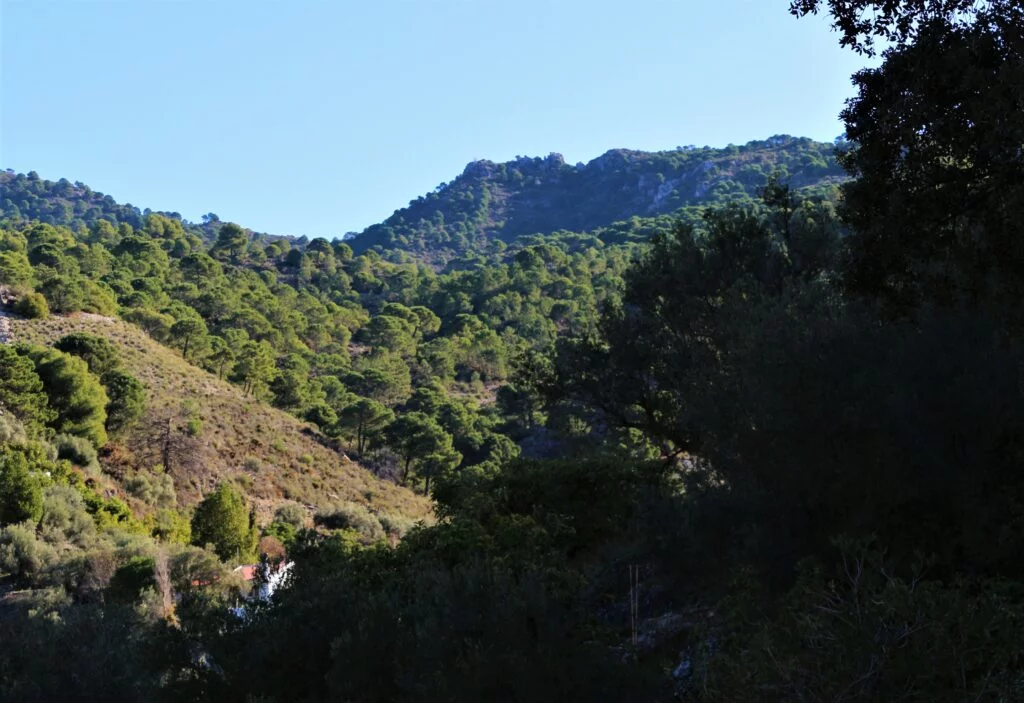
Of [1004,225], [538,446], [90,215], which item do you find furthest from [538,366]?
[90,215]

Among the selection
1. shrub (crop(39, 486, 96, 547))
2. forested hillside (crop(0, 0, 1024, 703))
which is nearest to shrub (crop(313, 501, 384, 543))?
shrub (crop(39, 486, 96, 547))

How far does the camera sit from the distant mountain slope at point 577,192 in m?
128

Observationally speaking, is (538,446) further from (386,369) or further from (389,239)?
(389,239)

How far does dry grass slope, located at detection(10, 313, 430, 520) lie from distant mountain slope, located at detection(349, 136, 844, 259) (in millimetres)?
82003

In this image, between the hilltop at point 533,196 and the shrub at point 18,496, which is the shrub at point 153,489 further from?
the hilltop at point 533,196

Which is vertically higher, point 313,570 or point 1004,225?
point 1004,225

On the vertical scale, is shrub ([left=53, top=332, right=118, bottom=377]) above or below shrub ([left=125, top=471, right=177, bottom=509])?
above

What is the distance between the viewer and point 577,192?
160875 millimetres

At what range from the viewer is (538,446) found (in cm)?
4338

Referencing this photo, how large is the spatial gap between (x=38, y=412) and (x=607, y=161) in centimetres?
14406

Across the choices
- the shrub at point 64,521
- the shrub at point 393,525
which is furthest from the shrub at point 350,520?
the shrub at point 64,521

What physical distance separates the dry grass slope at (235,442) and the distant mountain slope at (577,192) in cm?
8200

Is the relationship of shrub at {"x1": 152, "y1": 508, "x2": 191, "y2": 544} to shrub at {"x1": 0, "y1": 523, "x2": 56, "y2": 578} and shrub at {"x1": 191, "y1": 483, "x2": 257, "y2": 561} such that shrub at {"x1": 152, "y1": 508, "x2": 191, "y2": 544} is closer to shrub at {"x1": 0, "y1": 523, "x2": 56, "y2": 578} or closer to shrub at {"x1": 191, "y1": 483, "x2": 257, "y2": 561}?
shrub at {"x1": 191, "y1": 483, "x2": 257, "y2": 561}

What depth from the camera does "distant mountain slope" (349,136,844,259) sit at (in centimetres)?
12838
